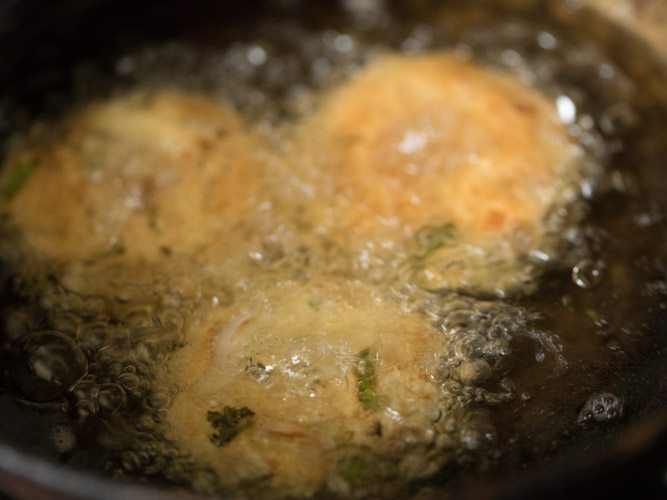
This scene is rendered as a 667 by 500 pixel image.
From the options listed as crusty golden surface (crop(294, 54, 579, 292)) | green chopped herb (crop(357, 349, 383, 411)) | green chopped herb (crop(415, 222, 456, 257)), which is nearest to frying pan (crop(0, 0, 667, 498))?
green chopped herb (crop(357, 349, 383, 411))

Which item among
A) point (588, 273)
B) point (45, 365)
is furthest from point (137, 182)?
point (588, 273)

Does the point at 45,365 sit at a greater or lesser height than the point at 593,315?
lesser

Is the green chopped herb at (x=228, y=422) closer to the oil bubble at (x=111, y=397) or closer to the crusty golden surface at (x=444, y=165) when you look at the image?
the oil bubble at (x=111, y=397)

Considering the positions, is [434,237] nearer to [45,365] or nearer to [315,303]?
[315,303]

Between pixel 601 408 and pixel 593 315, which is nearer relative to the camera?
pixel 601 408

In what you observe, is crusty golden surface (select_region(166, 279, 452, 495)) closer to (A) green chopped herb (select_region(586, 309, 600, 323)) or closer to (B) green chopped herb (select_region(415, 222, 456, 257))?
(B) green chopped herb (select_region(415, 222, 456, 257))

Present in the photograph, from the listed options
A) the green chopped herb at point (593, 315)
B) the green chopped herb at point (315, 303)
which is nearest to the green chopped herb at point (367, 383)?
the green chopped herb at point (315, 303)
